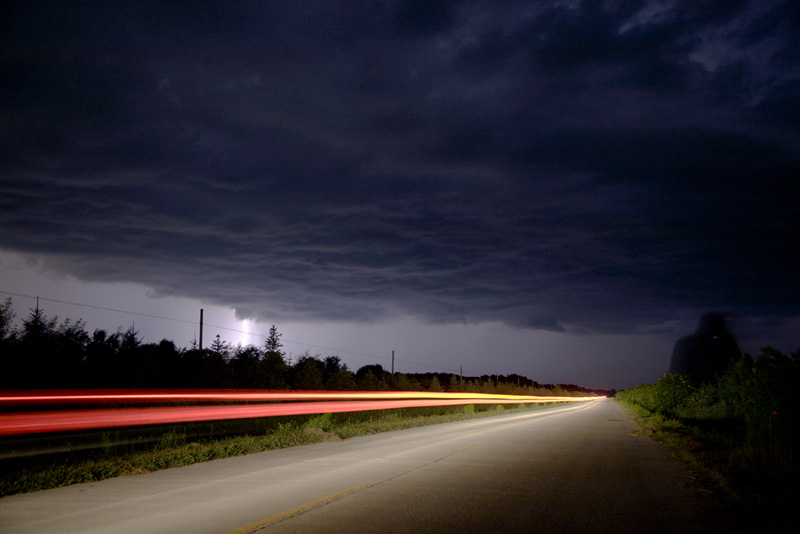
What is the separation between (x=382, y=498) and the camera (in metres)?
8.59

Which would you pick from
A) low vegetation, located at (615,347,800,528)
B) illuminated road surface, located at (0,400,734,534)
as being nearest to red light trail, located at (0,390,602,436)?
illuminated road surface, located at (0,400,734,534)

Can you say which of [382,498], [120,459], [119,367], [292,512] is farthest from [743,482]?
[119,367]

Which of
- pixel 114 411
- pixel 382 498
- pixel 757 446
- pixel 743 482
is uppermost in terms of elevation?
pixel 114 411

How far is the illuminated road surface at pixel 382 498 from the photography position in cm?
704

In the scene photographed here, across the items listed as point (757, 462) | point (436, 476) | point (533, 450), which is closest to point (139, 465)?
point (436, 476)

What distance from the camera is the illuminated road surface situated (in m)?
7.04

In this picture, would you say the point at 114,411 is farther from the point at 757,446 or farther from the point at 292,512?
the point at 757,446

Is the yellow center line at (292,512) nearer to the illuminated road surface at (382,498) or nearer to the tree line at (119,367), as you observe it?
the illuminated road surface at (382,498)

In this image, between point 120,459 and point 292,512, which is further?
point 120,459

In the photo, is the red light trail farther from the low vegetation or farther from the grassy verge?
the low vegetation

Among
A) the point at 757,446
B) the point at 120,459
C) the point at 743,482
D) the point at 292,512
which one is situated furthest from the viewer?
the point at 757,446

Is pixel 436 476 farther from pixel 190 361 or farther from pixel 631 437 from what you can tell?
pixel 190 361

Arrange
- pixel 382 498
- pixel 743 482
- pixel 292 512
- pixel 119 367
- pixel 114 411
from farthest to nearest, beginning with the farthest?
1. pixel 119 367
2. pixel 114 411
3. pixel 743 482
4. pixel 382 498
5. pixel 292 512

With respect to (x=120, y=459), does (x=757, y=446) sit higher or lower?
lower
